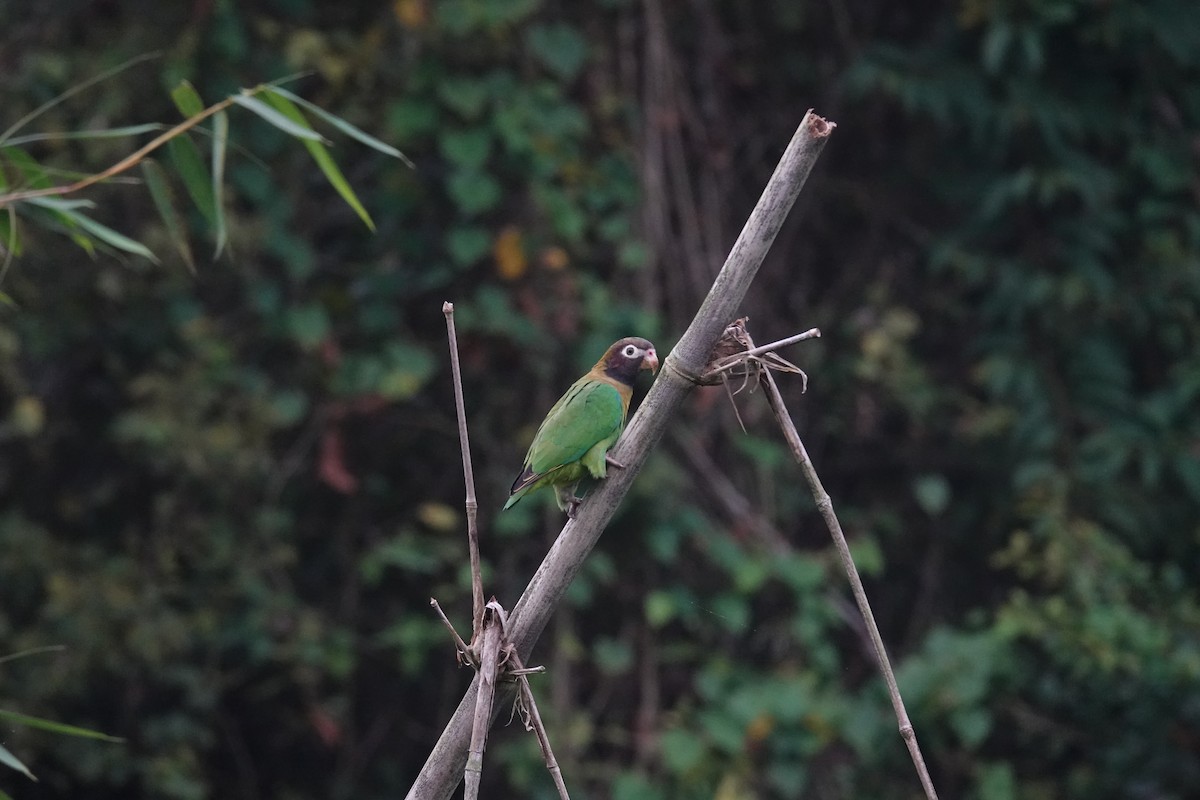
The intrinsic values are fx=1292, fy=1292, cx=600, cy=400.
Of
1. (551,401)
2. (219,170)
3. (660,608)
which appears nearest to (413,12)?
(551,401)

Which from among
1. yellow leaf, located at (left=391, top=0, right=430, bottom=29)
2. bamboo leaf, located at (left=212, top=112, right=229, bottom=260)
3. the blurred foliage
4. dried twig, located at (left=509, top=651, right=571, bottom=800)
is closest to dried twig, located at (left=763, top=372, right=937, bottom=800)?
dried twig, located at (left=509, top=651, right=571, bottom=800)

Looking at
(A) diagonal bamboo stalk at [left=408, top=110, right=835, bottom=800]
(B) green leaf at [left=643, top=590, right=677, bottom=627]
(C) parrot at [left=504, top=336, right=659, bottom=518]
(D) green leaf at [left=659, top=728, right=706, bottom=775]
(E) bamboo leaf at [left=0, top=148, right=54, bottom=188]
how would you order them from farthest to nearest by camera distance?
(B) green leaf at [left=643, top=590, right=677, bottom=627], (D) green leaf at [left=659, top=728, right=706, bottom=775], (C) parrot at [left=504, top=336, right=659, bottom=518], (E) bamboo leaf at [left=0, top=148, right=54, bottom=188], (A) diagonal bamboo stalk at [left=408, top=110, right=835, bottom=800]

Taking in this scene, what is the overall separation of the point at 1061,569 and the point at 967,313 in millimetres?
1493

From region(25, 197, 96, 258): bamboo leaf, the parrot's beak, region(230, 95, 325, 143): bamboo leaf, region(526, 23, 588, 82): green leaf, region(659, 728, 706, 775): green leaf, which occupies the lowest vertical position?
region(659, 728, 706, 775): green leaf

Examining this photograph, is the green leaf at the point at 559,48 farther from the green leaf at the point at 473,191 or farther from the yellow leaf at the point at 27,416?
the yellow leaf at the point at 27,416

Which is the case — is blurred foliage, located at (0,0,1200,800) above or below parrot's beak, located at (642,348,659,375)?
below

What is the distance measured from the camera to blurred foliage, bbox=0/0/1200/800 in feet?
17.7

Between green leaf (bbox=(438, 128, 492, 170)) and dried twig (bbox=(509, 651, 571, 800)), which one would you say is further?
green leaf (bbox=(438, 128, 492, 170))

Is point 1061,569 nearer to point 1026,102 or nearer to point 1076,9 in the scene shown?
point 1026,102

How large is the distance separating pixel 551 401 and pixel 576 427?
8.90ft

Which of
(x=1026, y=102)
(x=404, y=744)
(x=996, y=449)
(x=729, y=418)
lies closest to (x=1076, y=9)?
(x=1026, y=102)

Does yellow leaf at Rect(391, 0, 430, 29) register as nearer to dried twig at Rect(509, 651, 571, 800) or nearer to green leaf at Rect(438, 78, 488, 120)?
A: green leaf at Rect(438, 78, 488, 120)

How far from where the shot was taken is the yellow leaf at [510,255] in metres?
5.54

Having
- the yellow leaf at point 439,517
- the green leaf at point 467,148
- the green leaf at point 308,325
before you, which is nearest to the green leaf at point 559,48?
the green leaf at point 467,148
